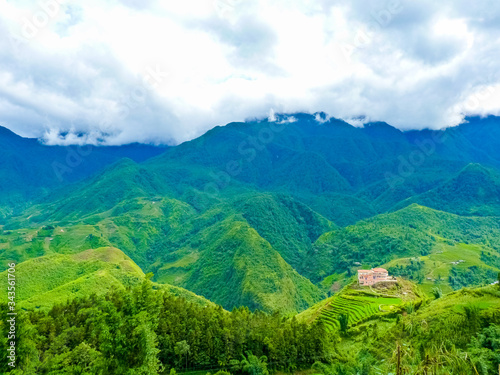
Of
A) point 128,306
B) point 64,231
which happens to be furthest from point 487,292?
point 64,231

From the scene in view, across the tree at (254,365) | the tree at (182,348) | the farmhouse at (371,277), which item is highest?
the farmhouse at (371,277)

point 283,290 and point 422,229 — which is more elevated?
point 422,229

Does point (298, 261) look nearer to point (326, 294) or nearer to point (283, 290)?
point (326, 294)

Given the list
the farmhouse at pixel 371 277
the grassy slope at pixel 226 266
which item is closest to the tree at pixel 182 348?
the farmhouse at pixel 371 277

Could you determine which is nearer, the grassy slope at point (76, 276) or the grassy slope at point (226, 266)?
the grassy slope at point (76, 276)

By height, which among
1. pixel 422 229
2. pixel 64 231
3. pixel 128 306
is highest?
pixel 64 231

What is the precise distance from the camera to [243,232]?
176 metres

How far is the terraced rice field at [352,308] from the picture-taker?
201ft

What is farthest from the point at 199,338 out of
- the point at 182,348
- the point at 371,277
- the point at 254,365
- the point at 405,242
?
the point at 405,242

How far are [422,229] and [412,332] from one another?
161m

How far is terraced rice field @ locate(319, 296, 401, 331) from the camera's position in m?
61.3

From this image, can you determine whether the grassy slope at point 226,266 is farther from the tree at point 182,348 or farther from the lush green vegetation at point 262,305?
the tree at point 182,348

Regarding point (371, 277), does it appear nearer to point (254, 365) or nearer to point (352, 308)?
point (352, 308)

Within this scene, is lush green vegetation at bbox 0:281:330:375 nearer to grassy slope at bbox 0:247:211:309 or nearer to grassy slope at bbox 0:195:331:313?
grassy slope at bbox 0:247:211:309
